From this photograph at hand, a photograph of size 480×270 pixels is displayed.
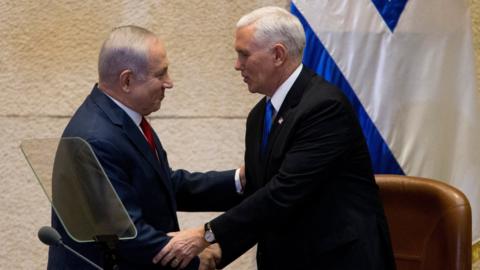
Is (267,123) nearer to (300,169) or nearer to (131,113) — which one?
(300,169)

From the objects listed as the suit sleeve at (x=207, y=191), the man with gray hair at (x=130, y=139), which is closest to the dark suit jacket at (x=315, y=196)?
the man with gray hair at (x=130, y=139)

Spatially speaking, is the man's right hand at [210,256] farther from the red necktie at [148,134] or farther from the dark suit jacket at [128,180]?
the red necktie at [148,134]

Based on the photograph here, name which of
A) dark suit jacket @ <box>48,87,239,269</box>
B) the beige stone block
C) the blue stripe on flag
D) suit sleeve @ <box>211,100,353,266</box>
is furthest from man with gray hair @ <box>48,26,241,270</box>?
the beige stone block

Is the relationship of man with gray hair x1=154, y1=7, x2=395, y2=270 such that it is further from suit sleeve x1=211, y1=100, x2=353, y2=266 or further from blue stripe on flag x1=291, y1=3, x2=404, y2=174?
blue stripe on flag x1=291, y1=3, x2=404, y2=174

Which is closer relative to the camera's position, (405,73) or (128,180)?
(128,180)

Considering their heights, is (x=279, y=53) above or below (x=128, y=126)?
above

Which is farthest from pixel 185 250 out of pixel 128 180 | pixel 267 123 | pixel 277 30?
pixel 277 30

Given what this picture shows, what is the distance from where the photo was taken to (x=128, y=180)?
2.78 meters

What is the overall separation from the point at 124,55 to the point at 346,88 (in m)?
1.25

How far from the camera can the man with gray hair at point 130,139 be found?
2738 mm

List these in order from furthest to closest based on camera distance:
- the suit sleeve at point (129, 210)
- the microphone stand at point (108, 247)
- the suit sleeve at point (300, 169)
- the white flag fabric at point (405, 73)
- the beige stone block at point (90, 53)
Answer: the beige stone block at point (90, 53) < the white flag fabric at point (405, 73) < the suit sleeve at point (300, 169) < the suit sleeve at point (129, 210) < the microphone stand at point (108, 247)

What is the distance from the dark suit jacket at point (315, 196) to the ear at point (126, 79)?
521 millimetres

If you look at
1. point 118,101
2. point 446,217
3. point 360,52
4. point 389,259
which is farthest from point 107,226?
point 360,52

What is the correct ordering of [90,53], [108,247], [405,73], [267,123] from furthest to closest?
1. [90,53]
2. [405,73]
3. [267,123]
4. [108,247]
